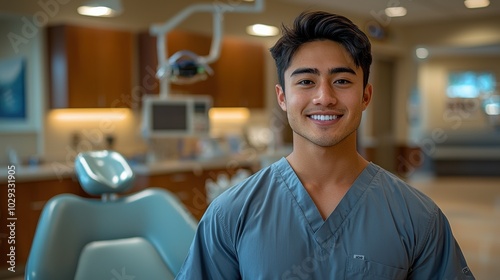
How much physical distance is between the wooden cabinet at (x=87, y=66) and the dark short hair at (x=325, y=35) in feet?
14.1

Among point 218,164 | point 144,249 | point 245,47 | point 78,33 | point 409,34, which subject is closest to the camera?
point 144,249

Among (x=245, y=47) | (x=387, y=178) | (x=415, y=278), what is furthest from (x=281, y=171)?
(x=245, y=47)

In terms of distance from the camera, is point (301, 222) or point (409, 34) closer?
point (301, 222)

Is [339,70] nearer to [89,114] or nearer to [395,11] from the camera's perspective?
[89,114]

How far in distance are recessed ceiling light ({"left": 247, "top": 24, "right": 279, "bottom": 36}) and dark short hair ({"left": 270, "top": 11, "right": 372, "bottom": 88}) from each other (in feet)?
19.2

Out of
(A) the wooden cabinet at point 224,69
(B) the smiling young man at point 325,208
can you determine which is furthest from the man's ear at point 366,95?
(A) the wooden cabinet at point 224,69

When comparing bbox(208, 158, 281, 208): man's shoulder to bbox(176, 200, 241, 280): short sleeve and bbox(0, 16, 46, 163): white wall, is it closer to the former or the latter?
bbox(176, 200, 241, 280): short sleeve

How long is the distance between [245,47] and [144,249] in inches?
190

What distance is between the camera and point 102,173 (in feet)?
7.86

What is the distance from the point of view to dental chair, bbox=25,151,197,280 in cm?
222

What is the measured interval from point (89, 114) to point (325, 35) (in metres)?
4.80

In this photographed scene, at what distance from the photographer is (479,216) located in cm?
700

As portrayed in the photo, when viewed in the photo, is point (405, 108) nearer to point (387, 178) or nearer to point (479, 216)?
point (479, 216)

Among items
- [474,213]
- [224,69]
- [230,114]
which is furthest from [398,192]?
[474,213]
